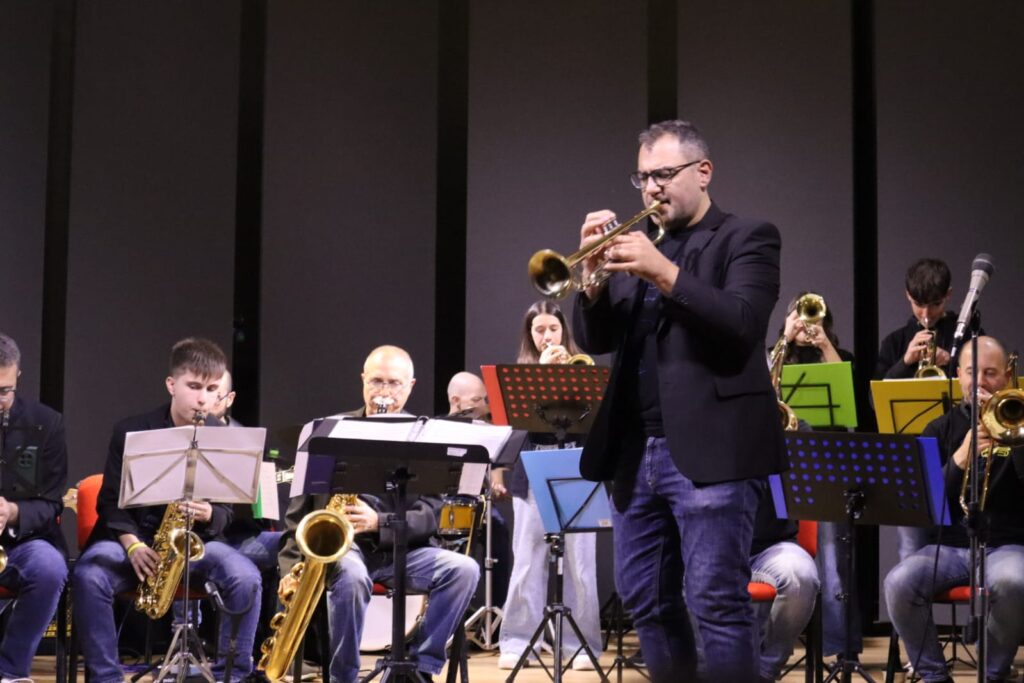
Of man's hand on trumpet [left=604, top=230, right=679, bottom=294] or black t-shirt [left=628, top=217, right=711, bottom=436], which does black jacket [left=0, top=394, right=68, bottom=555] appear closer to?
black t-shirt [left=628, top=217, right=711, bottom=436]

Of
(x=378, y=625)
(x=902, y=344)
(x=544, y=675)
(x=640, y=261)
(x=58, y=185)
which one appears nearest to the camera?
(x=640, y=261)

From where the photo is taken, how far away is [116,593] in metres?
5.04

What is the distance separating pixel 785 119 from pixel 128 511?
4.13 meters

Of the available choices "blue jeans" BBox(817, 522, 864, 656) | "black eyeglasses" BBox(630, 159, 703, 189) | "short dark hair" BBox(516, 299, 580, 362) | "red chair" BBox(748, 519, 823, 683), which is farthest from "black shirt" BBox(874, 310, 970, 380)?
"black eyeglasses" BBox(630, 159, 703, 189)

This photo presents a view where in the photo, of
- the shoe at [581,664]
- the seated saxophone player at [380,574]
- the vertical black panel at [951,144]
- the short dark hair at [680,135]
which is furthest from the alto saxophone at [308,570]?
the vertical black panel at [951,144]

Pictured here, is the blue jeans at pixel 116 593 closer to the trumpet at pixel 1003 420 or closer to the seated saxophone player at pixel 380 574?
the seated saxophone player at pixel 380 574

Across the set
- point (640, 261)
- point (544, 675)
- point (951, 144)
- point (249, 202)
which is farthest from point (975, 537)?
point (249, 202)

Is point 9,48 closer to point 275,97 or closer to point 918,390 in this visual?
point 275,97

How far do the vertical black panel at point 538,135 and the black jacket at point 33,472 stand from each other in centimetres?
262

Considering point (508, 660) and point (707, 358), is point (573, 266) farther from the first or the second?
point (508, 660)

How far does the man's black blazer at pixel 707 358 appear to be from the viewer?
3057mm

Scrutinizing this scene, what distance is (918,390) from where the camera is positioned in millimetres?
5441

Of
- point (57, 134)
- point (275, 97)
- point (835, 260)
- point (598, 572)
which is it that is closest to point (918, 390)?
point (835, 260)

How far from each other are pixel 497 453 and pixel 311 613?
1.09m
